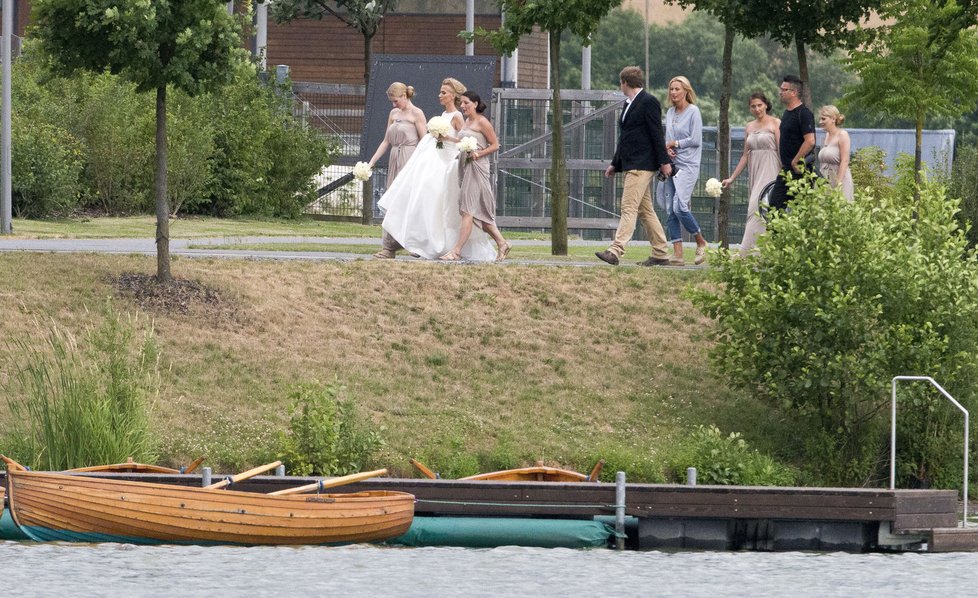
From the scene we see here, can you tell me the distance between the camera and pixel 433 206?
2158 centimetres

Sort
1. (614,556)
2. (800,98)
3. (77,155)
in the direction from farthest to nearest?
(77,155), (800,98), (614,556)

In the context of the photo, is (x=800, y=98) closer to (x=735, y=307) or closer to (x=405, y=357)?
(x=735, y=307)

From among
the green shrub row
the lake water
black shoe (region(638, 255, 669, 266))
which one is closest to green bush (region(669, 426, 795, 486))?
the lake water

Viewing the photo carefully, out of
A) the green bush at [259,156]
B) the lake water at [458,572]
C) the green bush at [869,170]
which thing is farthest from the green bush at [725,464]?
the green bush at [869,170]

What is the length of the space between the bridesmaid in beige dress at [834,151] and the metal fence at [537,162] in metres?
11.8

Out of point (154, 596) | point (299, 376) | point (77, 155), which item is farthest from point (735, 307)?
point (77, 155)

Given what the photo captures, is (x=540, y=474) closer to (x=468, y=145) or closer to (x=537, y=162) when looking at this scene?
(x=468, y=145)

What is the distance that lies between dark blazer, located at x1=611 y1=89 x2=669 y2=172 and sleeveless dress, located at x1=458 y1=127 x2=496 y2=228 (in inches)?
65.3

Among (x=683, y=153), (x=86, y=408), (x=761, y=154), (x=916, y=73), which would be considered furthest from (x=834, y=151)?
(x=916, y=73)

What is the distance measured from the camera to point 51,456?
15227 millimetres

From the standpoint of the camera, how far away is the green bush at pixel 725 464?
16797 mm

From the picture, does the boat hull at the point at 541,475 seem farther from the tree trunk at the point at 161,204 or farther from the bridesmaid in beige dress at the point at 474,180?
the bridesmaid in beige dress at the point at 474,180

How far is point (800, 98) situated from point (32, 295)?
26.8 feet

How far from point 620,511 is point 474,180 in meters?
7.92
